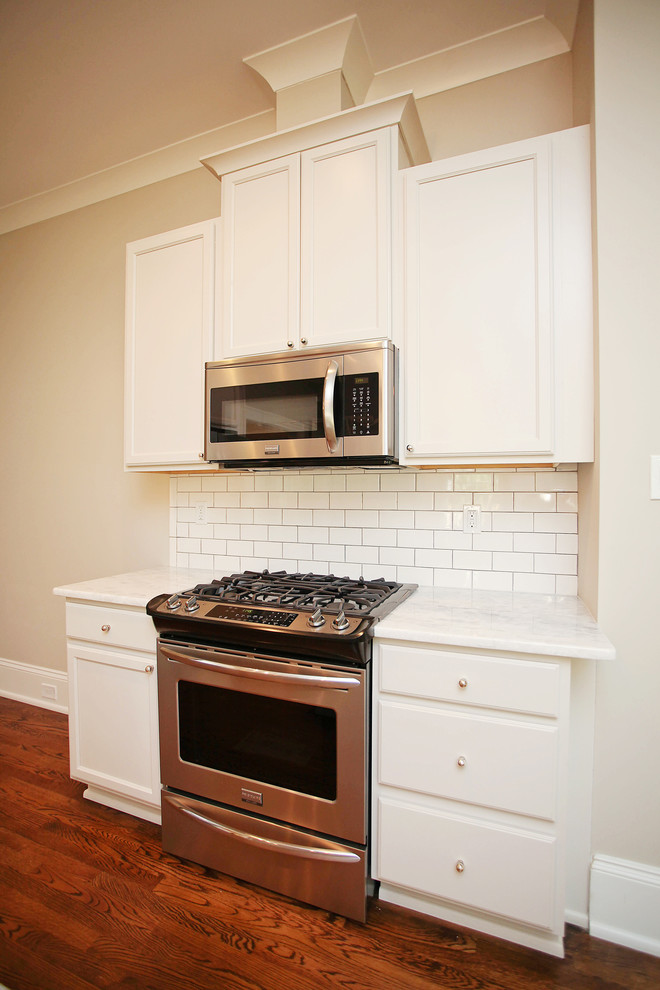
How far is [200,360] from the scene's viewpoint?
212 centimetres

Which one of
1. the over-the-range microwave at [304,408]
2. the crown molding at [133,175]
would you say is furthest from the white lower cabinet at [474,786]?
the crown molding at [133,175]

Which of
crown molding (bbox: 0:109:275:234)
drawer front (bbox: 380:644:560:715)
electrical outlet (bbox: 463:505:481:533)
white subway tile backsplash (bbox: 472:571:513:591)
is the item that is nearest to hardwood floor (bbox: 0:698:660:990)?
drawer front (bbox: 380:644:560:715)

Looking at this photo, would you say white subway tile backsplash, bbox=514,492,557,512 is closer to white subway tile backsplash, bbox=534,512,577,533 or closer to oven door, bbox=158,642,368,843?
white subway tile backsplash, bbox=534,512,577,533

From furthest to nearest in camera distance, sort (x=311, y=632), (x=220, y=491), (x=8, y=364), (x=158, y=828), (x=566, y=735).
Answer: (x=8, y=364), (x=220, y=491), (x=158, y=828), (x=311, y=632), (x=566, y=735)

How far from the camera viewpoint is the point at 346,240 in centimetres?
182

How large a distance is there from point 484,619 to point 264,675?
711 millimetres

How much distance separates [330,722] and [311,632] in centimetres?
30

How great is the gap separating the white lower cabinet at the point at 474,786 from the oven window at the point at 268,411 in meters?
0.83

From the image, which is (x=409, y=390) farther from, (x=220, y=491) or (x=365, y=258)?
(x=220, y=491)

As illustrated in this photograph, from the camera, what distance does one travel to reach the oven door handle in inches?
58.7

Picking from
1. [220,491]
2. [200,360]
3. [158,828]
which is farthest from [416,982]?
[200,360]

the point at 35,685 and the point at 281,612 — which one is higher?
the point at 281,612

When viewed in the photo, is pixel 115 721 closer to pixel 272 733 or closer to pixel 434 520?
pixel 272 733

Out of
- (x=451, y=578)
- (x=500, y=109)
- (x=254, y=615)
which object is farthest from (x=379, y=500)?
(x=500, y=109)
